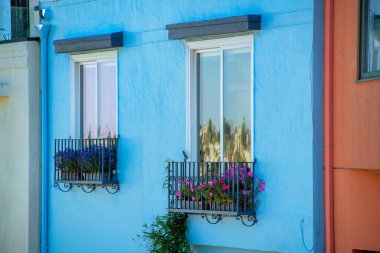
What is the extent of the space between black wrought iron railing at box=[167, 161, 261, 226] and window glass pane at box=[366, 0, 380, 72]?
8.25 ft

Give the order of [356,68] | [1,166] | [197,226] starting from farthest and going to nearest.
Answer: [1,166] → [197,226] → [356,68]

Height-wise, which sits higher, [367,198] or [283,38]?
[283,38]

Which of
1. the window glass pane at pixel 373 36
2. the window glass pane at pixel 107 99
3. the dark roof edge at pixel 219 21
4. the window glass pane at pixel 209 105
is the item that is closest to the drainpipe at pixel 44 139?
the window glass pane at pixel 107 99

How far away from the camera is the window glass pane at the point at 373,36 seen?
1152 centimetres

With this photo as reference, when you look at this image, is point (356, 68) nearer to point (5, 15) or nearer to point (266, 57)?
point (266, 57)

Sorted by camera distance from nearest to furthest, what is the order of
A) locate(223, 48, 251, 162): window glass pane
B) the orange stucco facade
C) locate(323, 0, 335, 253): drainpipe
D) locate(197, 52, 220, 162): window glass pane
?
the orange stucco facade → locate(323, 0, 335, 253): drainpipe → locate(223, 48, 251, 162): window glass pane → locate(197, 52, 220, 162): window glass pane

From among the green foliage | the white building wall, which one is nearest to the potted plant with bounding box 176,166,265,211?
the green foliage

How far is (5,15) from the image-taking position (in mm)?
17406

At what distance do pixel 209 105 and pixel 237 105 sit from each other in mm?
600

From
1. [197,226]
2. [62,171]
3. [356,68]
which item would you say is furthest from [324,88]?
[62,171]

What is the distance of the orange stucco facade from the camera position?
11.5 m

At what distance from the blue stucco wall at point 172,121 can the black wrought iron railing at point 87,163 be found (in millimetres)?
199

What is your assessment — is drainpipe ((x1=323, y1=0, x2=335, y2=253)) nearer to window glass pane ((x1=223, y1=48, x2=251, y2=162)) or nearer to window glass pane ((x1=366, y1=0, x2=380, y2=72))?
window glass pane ((x1=366, y1=0, x2=380, y2=72))

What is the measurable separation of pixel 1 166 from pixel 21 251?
1778mm
